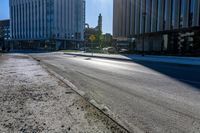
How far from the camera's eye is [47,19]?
88.2 m

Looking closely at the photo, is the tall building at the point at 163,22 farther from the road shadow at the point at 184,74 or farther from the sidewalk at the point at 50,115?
the sidewalk at the point at 50,115

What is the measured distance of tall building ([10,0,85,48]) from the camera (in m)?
87.6

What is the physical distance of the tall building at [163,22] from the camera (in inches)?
1280

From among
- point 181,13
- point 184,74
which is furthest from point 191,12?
point 184,74

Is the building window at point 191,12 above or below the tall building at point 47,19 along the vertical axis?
below

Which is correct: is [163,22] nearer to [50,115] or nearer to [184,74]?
[184,74]

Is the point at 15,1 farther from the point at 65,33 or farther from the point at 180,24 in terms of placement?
the point at 180,24

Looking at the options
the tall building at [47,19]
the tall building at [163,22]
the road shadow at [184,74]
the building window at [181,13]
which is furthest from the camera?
the tall building at [47,19]

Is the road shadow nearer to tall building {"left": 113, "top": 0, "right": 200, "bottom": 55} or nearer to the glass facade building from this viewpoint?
tall building {"left": 113, "top": 0, "right": 200, "bottom": 55}

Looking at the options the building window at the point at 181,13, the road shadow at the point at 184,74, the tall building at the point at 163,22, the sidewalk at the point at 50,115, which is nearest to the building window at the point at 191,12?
the tall building at the point at 163,22

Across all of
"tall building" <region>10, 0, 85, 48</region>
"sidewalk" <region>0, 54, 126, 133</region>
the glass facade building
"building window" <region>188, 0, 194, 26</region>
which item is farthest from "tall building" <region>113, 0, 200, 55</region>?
the glass facade building

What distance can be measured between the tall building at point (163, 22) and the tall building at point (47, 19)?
41612 mm

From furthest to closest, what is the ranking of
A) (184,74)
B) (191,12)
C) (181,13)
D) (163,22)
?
(163,22) → (181,13) → (191,12) → (184,74)

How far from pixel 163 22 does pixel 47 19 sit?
62.5 metres
